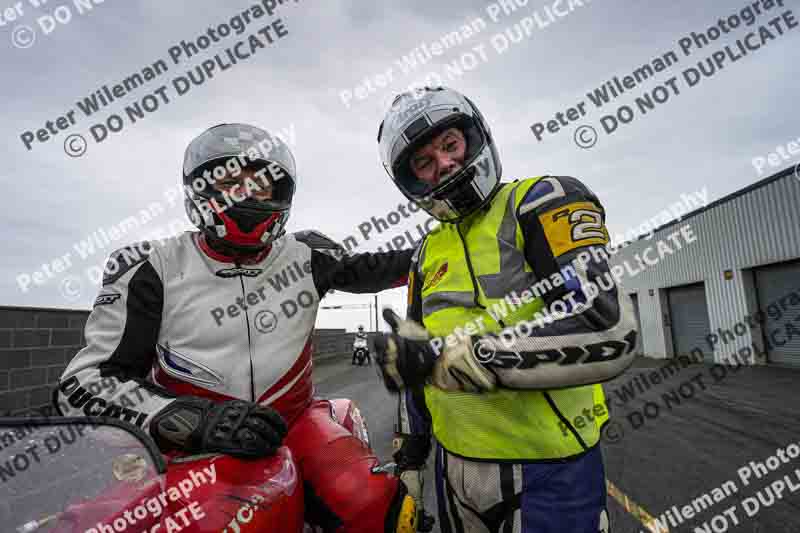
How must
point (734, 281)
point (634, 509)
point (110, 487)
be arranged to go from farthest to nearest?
point (734, 281) < point (634, 509) < point (110, 487)

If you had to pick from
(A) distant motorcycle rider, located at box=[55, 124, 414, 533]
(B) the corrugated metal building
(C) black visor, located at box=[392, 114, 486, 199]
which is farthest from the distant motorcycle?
(C) black visor, located at box=[392, 114, 486, 199]

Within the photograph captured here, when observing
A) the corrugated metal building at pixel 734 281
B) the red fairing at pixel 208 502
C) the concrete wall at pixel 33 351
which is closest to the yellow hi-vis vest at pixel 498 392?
the red fairing at pixel 208 502

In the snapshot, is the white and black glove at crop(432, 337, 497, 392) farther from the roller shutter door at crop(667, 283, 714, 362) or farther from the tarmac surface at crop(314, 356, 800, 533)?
the roller shutter door at crop(667, 283, 714, 362)

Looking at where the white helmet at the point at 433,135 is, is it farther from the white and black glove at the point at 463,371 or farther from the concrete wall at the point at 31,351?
the concrete wall at the point at 31,351

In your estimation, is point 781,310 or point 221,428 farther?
point 781,310

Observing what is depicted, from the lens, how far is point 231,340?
1770 mm

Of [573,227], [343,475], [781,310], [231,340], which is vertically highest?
[573,227]

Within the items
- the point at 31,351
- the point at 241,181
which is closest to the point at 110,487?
the point at 241,181

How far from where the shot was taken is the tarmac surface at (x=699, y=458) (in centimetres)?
321

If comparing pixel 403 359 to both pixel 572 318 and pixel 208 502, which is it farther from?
pixel 208 502

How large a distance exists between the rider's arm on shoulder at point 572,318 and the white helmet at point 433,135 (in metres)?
0.34

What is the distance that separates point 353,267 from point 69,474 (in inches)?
59.8

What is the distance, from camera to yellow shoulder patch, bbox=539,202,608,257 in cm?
129

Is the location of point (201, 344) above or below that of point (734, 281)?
above
